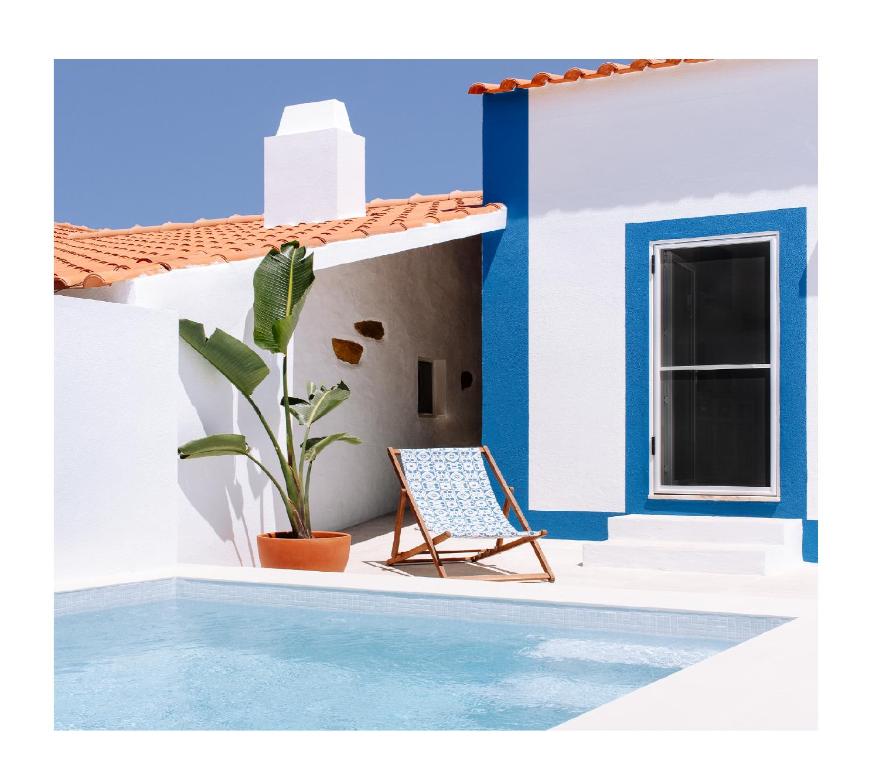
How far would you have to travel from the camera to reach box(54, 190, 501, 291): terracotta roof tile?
22.1 feet

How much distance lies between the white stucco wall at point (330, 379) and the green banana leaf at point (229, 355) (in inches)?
4.6

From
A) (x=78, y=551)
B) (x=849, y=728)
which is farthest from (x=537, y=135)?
(x=849, y=728)

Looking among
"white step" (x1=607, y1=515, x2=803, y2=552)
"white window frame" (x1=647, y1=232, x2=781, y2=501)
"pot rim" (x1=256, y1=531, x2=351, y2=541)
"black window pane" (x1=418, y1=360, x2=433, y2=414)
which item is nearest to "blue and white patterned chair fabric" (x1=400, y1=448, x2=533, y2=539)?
"pot rim" (x1=256, y1=531, x2=351, y2=541)

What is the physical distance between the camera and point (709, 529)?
767 centimetres

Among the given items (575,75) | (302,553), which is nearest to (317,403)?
(302,553)

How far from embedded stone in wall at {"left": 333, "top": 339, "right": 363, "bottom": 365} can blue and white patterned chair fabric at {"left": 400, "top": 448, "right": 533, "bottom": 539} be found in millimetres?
2245

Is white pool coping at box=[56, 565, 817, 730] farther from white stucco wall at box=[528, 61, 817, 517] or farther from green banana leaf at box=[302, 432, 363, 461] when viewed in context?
white stucco wall at box=[528, 61, 817, 517]

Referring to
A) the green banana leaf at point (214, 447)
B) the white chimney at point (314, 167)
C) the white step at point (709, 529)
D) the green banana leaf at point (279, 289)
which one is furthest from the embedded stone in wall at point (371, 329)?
the green banana leaf at point (214, 447)

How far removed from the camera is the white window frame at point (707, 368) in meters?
7.97

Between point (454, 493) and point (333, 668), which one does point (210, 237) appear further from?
point (333, 668)

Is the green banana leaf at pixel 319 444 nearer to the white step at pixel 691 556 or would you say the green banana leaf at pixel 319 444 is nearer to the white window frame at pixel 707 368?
the white step at pixel 691 556

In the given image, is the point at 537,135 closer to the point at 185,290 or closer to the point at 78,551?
the point at 185,290

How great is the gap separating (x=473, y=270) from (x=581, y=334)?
4.09 m

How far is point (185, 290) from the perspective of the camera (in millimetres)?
6902
